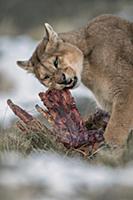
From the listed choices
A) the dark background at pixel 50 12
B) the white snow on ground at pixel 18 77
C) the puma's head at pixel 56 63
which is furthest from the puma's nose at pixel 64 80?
the dark background at pixel 50 12

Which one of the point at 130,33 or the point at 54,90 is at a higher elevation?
the point at 130,33

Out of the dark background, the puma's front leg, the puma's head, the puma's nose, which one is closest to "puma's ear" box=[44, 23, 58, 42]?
the puma's head

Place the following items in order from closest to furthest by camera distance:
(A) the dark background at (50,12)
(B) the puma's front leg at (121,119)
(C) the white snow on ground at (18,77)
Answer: (B) the puma's front leg at (121,119)
(C) the white snow on ground at (18,77)
(A) the dark background at (50,12)

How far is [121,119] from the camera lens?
581 centimetres

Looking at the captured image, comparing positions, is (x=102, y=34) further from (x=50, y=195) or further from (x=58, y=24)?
(x=58, y=24)

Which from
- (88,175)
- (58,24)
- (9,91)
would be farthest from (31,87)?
(88,175)

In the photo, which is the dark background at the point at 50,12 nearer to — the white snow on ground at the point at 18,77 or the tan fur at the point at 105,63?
the white snow on ground at the point at 18,77

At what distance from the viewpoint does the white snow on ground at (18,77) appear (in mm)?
7623

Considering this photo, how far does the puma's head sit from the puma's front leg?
30 cm

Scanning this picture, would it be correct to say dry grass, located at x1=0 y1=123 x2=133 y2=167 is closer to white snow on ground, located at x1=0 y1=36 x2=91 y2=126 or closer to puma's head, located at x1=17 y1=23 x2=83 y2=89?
puma's head, located at x1=17 y1=23 x2=83 y2=89

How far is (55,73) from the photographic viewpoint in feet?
19.1

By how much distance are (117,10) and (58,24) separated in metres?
0.86

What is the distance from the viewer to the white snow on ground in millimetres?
7623

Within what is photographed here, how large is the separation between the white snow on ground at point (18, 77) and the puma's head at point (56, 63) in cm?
65
